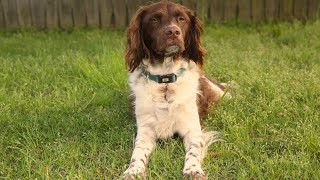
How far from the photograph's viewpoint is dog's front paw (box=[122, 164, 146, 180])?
9.98ft

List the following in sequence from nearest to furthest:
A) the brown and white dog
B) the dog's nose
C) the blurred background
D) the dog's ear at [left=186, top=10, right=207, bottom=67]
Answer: the dog's nose
the brown and white dog
the dog's ear at [left=186, top=10, right=207, bottom=67]
the blurred background

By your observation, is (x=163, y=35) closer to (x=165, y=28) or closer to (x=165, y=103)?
(x=165, y=28)

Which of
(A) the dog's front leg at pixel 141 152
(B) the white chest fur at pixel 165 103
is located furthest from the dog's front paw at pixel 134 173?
(B) the white chest fur at pixel 165 103

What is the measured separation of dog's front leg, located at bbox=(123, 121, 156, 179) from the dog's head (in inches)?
20.3

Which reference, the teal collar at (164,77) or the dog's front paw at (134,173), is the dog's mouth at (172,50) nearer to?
the teal collar at (164,77)

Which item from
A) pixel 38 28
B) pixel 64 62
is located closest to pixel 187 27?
pixel 64 62

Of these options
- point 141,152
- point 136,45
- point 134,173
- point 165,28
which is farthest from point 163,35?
point 134,173

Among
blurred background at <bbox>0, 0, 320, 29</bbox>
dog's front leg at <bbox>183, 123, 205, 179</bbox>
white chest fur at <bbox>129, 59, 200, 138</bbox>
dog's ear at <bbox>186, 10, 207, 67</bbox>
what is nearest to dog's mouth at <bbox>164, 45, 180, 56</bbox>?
white chest fur at <bbox>129, 59, 200, 138</bbox>

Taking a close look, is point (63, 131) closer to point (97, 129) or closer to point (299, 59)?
point (97, 129)

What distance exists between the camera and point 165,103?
142 inches

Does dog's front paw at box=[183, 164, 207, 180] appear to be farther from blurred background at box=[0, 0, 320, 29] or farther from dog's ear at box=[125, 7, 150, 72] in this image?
blurred background at box=[0, 0, 320, 29]

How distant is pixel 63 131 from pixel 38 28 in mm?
4441

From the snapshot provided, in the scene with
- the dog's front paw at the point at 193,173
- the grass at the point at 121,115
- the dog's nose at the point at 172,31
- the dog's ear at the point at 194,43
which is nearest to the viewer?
the dog's front paw at the point at 193,173

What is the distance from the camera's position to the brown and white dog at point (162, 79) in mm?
3547
